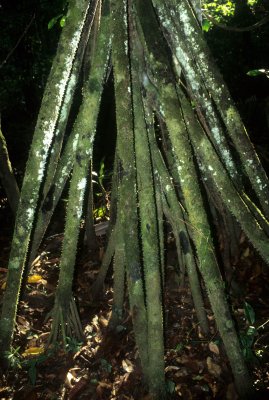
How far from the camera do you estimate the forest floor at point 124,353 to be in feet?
7.13

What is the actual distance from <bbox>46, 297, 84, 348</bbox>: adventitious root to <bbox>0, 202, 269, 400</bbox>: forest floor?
0.21ft

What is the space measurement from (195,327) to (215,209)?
3.43 feet

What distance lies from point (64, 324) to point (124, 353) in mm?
476

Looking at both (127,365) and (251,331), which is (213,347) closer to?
(251,331)

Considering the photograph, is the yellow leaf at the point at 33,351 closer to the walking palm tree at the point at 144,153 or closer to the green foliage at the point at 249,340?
the walking palm tree at the point at 144,153

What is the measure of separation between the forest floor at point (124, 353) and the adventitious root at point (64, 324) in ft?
0.21

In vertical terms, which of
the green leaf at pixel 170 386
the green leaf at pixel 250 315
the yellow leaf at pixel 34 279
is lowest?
the green leaf at pixel 170 386

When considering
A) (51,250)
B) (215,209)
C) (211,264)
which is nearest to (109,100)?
(51,250)

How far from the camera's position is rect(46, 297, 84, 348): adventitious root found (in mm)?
2459

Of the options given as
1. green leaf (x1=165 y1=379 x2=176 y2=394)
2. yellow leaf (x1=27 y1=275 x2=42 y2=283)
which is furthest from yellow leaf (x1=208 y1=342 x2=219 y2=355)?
yellow leaf (x1=27 y1=275 x2=42 y2=283)

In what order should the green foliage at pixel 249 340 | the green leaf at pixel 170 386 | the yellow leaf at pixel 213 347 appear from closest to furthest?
the green leaf at pixel 170 386 < the green foliage at pixel 249 340 < the yellow leaf at pixel 213 347

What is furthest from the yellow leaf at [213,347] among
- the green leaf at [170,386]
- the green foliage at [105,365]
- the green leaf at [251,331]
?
the green foliage at [105,365]

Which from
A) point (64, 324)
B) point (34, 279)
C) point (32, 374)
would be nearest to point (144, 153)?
point (64, 324)

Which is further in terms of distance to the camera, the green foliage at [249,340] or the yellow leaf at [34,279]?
the yellow leaf at [34,279]
